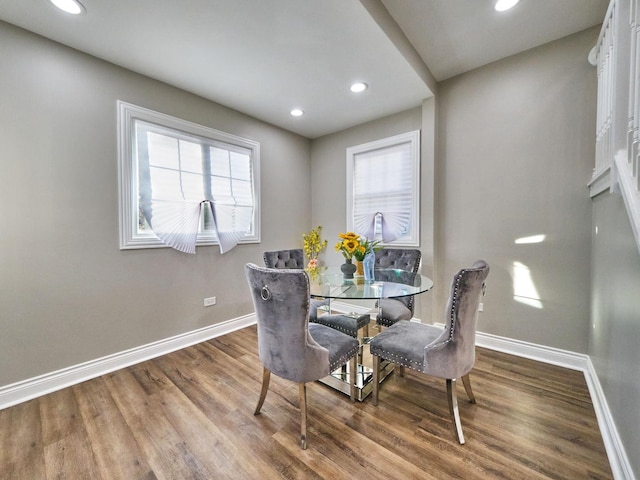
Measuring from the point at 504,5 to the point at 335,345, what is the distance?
2700 mm

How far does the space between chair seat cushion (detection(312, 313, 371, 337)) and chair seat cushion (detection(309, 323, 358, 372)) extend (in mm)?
279

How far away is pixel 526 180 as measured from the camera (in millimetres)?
2434

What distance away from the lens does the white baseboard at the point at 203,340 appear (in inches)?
55.1

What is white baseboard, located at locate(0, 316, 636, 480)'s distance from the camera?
1.40m

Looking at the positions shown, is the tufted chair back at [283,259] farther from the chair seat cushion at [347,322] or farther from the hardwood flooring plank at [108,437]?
the hardwood flooring plank at [108,437]

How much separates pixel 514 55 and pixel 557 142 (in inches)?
37.1

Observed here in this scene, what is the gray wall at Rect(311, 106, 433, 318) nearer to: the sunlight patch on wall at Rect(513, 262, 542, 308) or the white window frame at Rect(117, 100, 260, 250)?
the sunlight patch on wall at Rect(513, 262, 542, 308)

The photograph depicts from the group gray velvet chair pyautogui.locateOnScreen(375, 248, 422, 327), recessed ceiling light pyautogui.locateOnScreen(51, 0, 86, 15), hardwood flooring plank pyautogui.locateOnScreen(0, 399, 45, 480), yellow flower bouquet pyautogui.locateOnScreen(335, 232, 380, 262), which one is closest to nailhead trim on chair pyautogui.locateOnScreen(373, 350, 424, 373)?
gray velvet chair pyautogui.locateOnScreen(375, 248, 422, 327)

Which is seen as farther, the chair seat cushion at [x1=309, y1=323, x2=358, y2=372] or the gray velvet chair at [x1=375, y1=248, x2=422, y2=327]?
the gray velvet chair at [x1=375, y1=248, x2=422, y2=327]

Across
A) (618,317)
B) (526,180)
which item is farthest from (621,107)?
(618,317)

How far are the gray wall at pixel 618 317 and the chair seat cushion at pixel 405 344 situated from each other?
34.4 inches

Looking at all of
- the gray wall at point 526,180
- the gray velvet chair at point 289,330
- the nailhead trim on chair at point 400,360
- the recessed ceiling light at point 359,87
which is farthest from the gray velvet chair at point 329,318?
the recessed ceiling light at point 359,87

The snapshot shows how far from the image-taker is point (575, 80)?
2199 millimetres

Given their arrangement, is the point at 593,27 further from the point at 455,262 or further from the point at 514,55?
the point at 455,262
